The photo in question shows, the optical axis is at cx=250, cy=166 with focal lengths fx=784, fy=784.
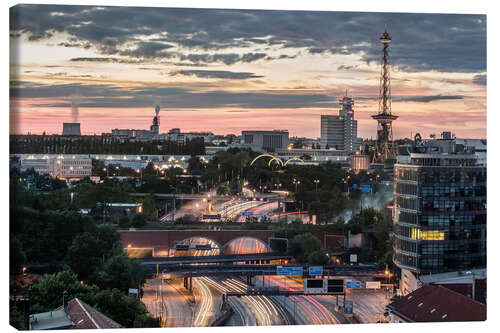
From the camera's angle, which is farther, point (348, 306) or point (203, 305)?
point (203, 305)

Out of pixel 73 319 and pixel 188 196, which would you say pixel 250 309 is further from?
pixel 188 196

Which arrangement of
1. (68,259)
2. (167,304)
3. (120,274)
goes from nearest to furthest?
(167,304), (120,274), (68,259)

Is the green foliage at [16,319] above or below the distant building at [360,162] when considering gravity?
below

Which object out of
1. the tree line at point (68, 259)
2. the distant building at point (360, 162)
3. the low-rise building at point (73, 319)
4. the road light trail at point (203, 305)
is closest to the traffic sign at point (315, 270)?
the road light trail at point (203, 305)

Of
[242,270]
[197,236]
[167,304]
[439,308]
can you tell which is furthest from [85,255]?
[439,308]

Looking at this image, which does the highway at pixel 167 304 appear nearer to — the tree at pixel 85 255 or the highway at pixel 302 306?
the tree at pixel 85 255
